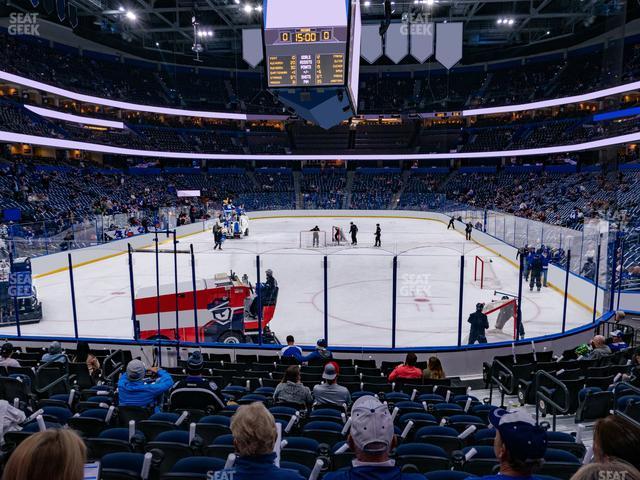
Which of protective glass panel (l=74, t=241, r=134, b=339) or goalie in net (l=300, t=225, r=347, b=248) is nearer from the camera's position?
protective glass panel (l=74, t=241, r=134, b=339)

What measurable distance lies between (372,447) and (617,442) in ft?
3.44

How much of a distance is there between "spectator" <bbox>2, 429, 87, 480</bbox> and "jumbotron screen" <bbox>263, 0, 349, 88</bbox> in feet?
43.5

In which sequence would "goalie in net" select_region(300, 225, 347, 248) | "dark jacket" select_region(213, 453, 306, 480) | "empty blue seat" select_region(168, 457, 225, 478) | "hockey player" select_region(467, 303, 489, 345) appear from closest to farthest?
"dark jacket" select_region(213, 453, 306, 480), "empty blue seat" select_region(168, 457, 225, 478), "hockey player" select_region(467, 303, 489, 345), "goalie in net" select_region(300, 225, 347, 248)

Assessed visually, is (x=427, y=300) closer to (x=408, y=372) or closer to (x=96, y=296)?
(x=408, y=372)

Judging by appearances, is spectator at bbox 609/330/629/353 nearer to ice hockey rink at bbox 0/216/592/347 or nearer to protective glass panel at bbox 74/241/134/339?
ice hockey rink at bbox 0/216/592/347

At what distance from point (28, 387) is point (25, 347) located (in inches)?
217

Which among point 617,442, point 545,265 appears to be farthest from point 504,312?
point 617,442

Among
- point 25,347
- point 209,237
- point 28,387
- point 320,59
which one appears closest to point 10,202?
point 209,237

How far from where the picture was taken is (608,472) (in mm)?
1714

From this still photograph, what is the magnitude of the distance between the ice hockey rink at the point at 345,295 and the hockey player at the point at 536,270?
0.34m

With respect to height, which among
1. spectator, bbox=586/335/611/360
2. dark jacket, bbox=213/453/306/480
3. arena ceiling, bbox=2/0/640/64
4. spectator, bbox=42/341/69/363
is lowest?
spectator, bbox=586/335/611/360

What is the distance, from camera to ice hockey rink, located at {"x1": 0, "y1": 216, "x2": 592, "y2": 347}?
473 inches


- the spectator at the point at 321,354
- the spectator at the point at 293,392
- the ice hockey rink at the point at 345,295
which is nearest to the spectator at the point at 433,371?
the spectator at the point at 321,354

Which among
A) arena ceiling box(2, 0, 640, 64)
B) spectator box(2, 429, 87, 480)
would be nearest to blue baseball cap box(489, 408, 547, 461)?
spectator box(2, 429, 87, 480)
